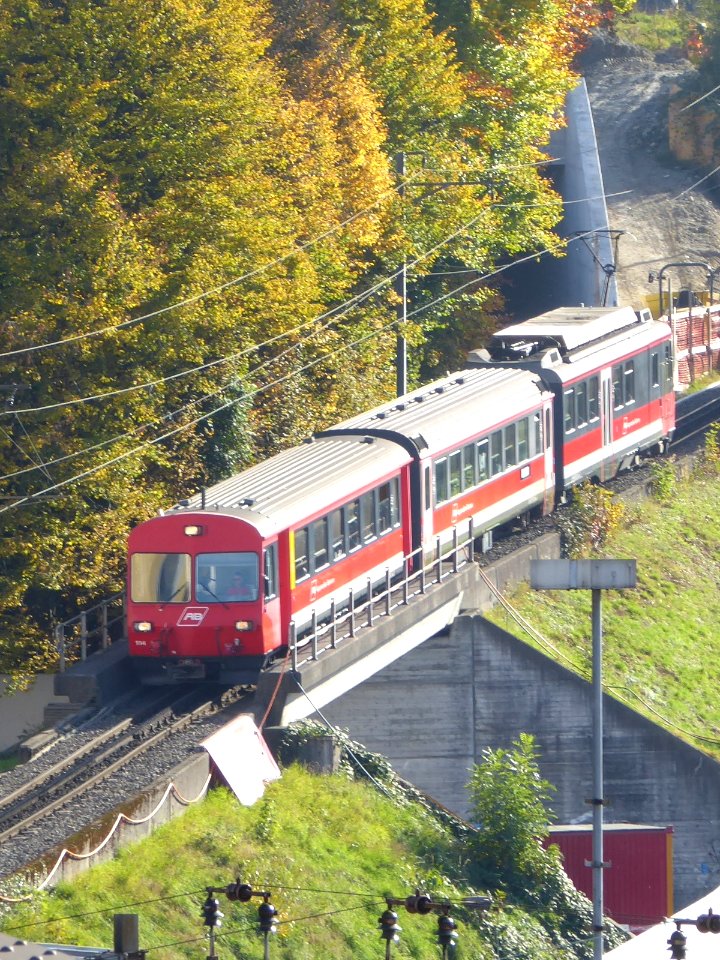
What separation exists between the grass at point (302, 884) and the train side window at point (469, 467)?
722 cm

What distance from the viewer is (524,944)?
2247cm

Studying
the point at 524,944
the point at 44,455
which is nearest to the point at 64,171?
the point at 44,455

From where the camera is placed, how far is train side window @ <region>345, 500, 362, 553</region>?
2667cm

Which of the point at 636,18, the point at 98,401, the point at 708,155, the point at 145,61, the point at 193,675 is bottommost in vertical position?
the point at 193,675

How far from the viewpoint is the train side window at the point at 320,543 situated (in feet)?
84.5

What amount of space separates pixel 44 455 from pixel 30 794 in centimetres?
746

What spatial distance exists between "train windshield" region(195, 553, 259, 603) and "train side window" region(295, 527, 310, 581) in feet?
3.14

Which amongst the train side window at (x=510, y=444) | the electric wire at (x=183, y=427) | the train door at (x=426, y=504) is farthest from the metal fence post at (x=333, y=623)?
the train side window at (x=510, y=444)

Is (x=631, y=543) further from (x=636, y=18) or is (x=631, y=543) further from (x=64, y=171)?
A: (x=636, y=18)

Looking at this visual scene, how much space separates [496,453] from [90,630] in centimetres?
751

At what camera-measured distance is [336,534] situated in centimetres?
2636

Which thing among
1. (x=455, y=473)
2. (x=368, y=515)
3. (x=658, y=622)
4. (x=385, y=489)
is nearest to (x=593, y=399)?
(x=658, y=622)

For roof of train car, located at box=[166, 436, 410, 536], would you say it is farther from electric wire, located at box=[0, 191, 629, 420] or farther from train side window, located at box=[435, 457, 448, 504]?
electric wire, located at box=[0, 191, 629, 420]

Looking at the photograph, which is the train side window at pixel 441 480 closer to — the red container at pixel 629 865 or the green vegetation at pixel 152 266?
the green vegetation at pixel 152 266
